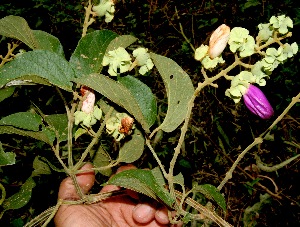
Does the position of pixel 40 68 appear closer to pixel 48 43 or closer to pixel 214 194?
pixel 48 43

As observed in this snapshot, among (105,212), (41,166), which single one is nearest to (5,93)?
(41,166)

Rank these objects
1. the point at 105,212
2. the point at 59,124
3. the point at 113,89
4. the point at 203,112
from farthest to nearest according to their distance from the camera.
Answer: the point at 203,112
the point at 105,212
the point at 59,124
the point at 113,89

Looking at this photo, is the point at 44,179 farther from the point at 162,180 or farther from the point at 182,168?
the point at 162,180

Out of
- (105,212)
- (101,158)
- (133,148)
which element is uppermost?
(133,148)

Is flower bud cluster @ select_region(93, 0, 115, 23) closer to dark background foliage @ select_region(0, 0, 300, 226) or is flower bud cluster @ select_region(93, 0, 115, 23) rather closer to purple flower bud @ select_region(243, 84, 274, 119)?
purple flower bud @ select_region(243, 84, 274, 119)

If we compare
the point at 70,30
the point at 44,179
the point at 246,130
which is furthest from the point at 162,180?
the point at 70,30

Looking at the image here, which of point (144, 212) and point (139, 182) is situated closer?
point (139, 182)
